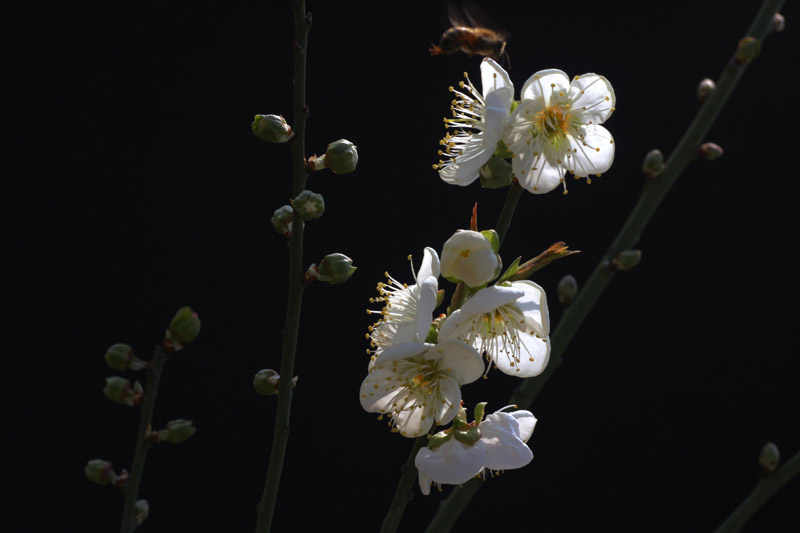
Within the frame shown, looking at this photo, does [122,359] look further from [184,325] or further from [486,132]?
→ [486,132]

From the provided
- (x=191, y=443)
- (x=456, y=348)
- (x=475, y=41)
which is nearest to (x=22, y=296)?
(x=191, y=443)

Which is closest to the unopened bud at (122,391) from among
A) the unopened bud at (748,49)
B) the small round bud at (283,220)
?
the small round bud at (283,220)

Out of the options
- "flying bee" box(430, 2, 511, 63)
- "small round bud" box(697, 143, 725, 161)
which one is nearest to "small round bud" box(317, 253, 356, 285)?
"flying bee" box(430, 2, 511, 63)

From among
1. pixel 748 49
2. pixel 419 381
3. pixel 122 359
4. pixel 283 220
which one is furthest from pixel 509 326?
pixel 748 49

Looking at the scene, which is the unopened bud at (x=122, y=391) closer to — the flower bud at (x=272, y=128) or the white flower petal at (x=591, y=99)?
the flower bud at (x=272, y=128)

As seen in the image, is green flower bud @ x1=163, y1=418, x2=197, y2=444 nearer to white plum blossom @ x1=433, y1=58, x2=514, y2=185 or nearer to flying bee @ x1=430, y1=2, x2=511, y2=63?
white plum blossom @ x1=433, y1=58, x2=514, y2=185
